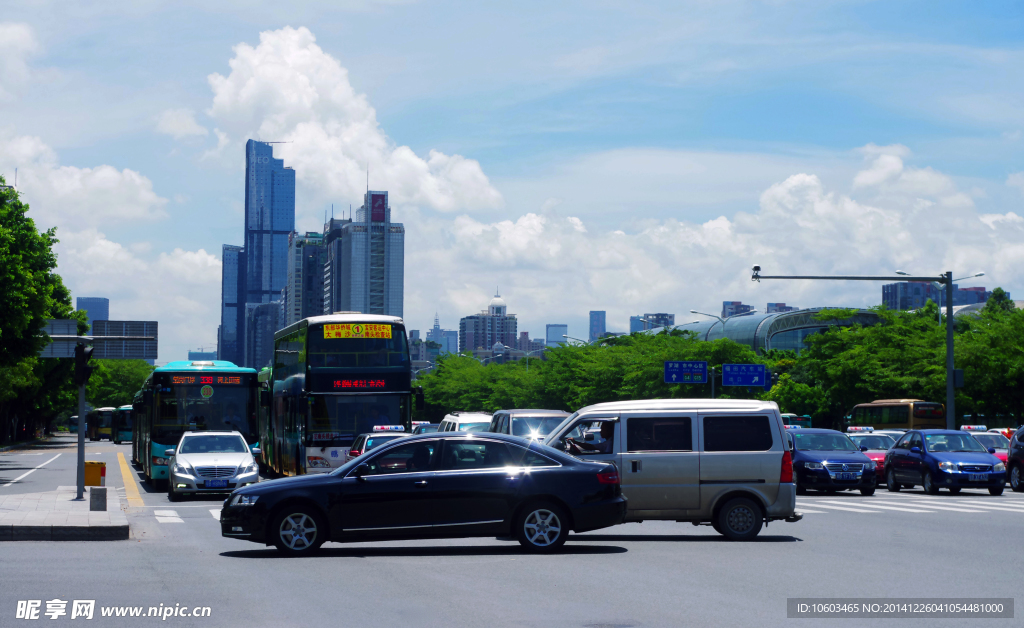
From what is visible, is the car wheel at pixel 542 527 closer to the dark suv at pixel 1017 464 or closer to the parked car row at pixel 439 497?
the parked car row at pixel 439 497

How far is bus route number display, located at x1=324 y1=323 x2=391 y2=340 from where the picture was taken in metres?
27.7

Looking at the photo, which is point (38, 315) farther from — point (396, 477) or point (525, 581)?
point (525, 581)

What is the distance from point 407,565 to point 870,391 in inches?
2077

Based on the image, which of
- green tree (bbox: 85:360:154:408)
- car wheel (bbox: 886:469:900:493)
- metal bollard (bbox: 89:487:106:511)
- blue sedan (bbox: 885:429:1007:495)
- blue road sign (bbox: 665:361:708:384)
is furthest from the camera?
green tree (bbox: 85:360:154:408)

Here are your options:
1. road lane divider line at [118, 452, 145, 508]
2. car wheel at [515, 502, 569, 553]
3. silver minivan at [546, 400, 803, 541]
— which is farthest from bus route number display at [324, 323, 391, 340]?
car wheel at [515, 502, 569, 553]

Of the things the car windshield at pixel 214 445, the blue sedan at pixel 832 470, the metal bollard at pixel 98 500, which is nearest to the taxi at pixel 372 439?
the car windshield at pixel 214 445

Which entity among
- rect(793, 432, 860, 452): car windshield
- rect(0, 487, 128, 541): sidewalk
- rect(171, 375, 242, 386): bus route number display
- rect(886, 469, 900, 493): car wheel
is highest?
rect(171, 375, 242, 386): bus route number display

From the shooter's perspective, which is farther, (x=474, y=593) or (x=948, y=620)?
(x=474, y=593)

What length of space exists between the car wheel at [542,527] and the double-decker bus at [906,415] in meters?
43.0

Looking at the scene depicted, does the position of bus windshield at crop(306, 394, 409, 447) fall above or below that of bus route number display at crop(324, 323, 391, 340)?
below

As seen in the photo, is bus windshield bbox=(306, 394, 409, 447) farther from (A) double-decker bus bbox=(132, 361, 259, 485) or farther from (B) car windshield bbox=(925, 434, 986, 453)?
(B) car windshield bbox=(925, 434, 986, 453)

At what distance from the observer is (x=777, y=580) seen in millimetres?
11227

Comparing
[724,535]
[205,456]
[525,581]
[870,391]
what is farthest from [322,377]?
[870,391]

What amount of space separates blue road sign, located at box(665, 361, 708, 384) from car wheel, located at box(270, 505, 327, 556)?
52.6 metres
